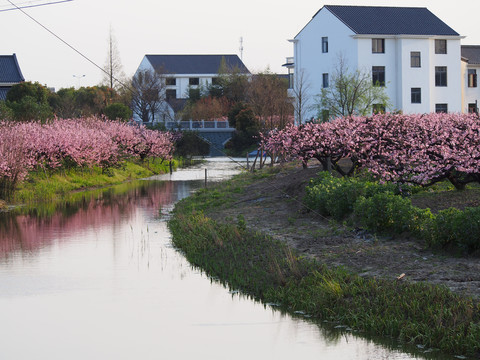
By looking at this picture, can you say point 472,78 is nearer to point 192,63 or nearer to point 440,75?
point 440,75

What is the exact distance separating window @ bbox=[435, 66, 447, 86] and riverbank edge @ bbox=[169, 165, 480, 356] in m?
48.1

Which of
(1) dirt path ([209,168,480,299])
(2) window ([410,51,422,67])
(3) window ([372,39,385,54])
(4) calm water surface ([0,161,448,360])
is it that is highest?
(3) window ([372,39,385,54])

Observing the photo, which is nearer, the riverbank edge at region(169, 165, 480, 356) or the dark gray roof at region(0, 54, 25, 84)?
the riverbank edge at region(169, 165, 480, 356)

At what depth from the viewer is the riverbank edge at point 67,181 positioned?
97.5ft

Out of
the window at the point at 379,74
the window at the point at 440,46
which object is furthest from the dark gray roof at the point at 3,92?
the window at the point at 440,46

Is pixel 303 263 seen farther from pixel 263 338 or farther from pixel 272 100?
pixel 272 100

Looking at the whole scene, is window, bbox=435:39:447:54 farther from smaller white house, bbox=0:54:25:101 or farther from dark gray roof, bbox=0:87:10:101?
dark gray roof, bbox=0:87:10:101

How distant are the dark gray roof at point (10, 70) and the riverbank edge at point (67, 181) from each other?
21448 mm

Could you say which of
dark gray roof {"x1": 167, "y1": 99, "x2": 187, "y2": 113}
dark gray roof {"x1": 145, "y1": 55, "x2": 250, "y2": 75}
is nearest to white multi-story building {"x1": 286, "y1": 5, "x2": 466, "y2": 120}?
dark gray roof {"x1": 167, "y1": 99, "x2": 187, "y2": 113}

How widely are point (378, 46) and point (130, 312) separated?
5189 cm

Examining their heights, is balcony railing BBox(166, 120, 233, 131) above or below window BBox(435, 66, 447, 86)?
below

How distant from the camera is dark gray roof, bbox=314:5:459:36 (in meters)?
60.9

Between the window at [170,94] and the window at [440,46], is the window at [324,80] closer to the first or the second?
the window at [440,46]

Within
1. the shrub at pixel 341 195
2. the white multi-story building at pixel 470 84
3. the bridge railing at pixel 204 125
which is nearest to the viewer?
the shrub at pixel 341 195
